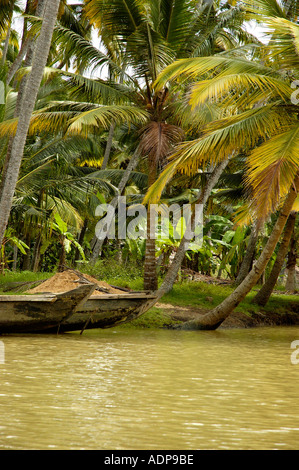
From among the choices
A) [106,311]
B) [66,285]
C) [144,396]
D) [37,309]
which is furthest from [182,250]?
[144,396]

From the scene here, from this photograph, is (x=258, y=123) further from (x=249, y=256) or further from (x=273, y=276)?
(x=249, y=256)

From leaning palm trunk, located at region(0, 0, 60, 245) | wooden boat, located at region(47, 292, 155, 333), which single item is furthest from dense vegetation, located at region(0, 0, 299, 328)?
wooden boat, located at region(47, 292, 155, 333)

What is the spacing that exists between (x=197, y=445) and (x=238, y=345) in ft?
19.4

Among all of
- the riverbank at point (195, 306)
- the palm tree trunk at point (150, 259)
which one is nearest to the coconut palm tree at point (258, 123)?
the riverbank at point (195, 306)

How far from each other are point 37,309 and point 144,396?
447cm

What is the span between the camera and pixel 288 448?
3.88m

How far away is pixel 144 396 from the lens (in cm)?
536

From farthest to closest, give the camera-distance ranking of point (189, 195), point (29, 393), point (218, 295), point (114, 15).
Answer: point (189, 195) → point (218, 295) → point (114, 15) → point (29, 393)

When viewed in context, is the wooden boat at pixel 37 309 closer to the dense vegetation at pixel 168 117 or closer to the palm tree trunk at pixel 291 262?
the dense vegetation at pixel 168 117

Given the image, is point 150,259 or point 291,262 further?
point 291,262

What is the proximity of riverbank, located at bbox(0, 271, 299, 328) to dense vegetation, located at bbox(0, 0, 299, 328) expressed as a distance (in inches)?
15.9

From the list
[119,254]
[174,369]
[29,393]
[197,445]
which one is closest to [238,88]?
[174,369]

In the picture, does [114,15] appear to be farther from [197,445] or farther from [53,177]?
[197,445]

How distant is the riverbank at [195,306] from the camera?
12.4 m
